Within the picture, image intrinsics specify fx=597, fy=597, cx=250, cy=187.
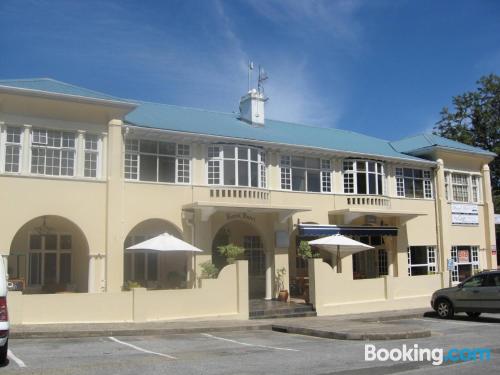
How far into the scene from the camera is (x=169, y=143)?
72.6 ft

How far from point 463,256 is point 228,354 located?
2134 cm

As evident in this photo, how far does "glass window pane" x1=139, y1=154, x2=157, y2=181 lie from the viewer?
2156cm

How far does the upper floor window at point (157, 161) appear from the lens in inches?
837

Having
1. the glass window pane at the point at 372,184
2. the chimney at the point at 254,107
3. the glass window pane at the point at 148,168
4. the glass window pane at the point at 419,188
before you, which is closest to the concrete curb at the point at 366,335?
the glass window pane at the point at 148,168

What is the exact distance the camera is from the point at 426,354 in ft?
39.5

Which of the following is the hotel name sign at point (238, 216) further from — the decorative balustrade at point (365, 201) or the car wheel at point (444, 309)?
the car wheel at point (444, 309)

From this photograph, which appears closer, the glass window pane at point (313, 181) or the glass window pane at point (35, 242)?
the glass window pane at point (35, 242)

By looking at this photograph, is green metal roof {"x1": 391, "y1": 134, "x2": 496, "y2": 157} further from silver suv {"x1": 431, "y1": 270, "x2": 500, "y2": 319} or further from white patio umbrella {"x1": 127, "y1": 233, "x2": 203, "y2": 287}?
white patio umbrella {"x1": 127, "y1": 233, "x2": 203, "y2": 287}

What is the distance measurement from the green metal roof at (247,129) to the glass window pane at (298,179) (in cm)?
116

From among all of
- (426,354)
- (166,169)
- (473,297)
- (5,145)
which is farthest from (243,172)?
(426,354)

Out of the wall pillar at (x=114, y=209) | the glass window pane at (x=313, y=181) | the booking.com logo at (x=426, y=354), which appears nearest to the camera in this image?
the booking.com logo at (x=426, y=354)

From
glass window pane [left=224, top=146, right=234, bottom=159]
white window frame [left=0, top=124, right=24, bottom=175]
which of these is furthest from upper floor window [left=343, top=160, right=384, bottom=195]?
white window frame [left=0, top=124, right=24, bottom=175]

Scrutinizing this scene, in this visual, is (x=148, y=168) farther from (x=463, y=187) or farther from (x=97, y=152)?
(x=463, y=187)

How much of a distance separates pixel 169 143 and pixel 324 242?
22.3ft
